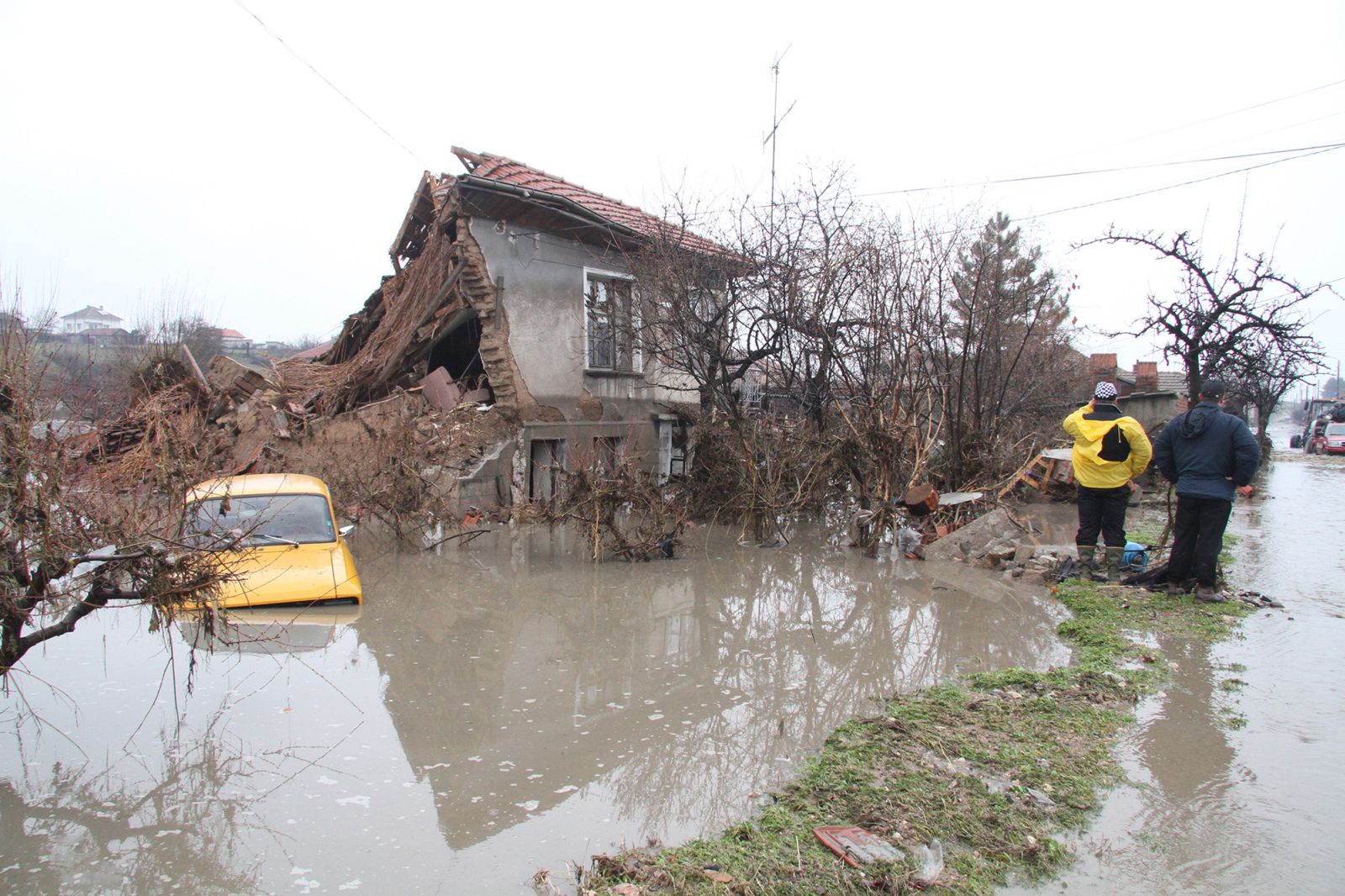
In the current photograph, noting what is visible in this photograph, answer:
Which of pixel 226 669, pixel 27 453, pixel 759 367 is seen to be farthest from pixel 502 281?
pixel 27 453

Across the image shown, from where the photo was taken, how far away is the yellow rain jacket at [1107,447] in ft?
26.3

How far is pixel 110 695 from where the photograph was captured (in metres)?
5.38

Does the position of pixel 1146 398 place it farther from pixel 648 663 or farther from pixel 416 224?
pixel 648 663

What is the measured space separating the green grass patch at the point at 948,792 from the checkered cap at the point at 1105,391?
3171 mm

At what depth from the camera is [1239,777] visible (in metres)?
4.15

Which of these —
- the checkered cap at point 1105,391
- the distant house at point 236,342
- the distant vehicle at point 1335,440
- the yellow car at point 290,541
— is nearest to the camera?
the yellow car at point 290,541

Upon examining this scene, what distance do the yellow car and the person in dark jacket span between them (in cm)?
759

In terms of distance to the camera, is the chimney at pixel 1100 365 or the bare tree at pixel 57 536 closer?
the bare tree at pixel 57 536

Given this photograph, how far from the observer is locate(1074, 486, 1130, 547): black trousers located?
8273mm

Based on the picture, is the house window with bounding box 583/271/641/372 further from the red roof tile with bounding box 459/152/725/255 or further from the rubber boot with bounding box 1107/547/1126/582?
the rubber boot with bounding box 1107/547/1126/582

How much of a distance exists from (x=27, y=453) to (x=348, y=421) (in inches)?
457

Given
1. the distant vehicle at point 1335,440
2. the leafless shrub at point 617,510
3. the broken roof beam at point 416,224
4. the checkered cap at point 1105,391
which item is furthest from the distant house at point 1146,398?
the distant vehicle at point 1335,440

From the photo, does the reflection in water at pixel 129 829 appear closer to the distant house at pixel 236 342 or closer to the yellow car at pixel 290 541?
the yellow car at pixel 290 541

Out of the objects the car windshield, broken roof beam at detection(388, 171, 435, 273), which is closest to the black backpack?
the car windshield
